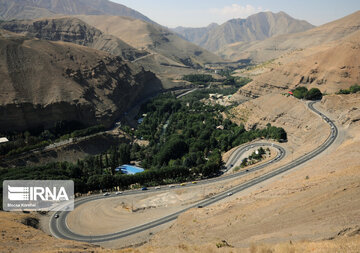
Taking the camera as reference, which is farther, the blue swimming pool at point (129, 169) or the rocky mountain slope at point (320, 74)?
the rocky mountain slope at point (320, 74)

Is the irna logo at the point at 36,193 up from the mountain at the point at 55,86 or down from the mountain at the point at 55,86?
down

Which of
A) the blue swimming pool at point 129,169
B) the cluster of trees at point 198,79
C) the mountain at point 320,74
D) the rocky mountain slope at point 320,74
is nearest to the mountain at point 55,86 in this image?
the blue swimming pool at point 129,169

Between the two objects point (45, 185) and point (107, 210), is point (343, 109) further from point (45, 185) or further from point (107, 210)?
point (45, 185)

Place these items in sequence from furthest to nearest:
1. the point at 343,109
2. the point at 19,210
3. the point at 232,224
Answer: the point at 343,109
the point at 19,210
the point at 232,224

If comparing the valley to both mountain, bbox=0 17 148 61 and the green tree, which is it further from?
mountain, bbox=0 17 148 61

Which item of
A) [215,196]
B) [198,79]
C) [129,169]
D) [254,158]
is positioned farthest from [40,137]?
[198,79]

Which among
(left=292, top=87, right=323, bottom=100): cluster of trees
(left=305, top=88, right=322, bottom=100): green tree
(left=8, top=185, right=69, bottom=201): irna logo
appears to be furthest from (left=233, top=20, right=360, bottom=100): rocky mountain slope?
(left=8, top=185, right=69, bottom=201): irna logo

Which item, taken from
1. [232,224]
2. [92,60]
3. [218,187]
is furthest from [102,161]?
[92,60]

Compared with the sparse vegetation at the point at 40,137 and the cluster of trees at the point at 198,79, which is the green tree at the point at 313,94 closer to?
the sparse vegetation at the point at 40,137

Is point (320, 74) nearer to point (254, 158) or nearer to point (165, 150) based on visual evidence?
point (254, 158)

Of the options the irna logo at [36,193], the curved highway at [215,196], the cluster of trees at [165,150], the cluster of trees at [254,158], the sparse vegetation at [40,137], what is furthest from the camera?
the sparse vegetation at [40,137]
